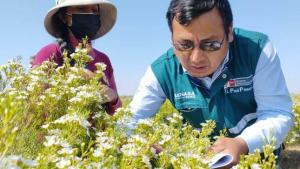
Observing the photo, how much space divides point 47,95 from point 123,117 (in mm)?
511

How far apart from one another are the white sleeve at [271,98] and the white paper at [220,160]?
40 cm

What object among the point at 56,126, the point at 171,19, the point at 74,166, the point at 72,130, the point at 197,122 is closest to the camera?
the point at 74,166

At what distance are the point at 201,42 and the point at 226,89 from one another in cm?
63

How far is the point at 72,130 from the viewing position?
2.03 m

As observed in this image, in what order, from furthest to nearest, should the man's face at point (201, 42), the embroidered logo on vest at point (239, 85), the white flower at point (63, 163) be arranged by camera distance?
the embroidered logo on vest at point (239, 85) < the man's face at point (201, 42) < the white flower at point (63, 163)

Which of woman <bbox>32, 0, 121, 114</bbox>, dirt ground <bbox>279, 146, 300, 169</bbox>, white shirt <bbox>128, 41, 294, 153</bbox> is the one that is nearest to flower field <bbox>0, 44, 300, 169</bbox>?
white shirt <bbox>128, 41, 294, 153</bbox>

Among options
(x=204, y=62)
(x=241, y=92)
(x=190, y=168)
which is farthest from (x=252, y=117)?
(x=190, y=168)

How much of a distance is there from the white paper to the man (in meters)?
0.04

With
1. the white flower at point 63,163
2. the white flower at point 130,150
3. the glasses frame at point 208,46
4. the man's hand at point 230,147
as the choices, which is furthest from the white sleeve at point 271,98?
the white flower at point 63,163

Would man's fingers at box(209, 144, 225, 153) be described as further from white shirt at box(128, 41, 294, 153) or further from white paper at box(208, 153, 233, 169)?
white shirt at box(128, 41, 294, 153)

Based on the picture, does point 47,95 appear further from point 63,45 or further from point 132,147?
point 63,45

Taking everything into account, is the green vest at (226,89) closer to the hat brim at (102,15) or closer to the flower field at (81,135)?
the flower field at (81,135)

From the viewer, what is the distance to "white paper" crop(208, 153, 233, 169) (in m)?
2.30

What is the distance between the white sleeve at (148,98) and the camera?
3.30 meters
